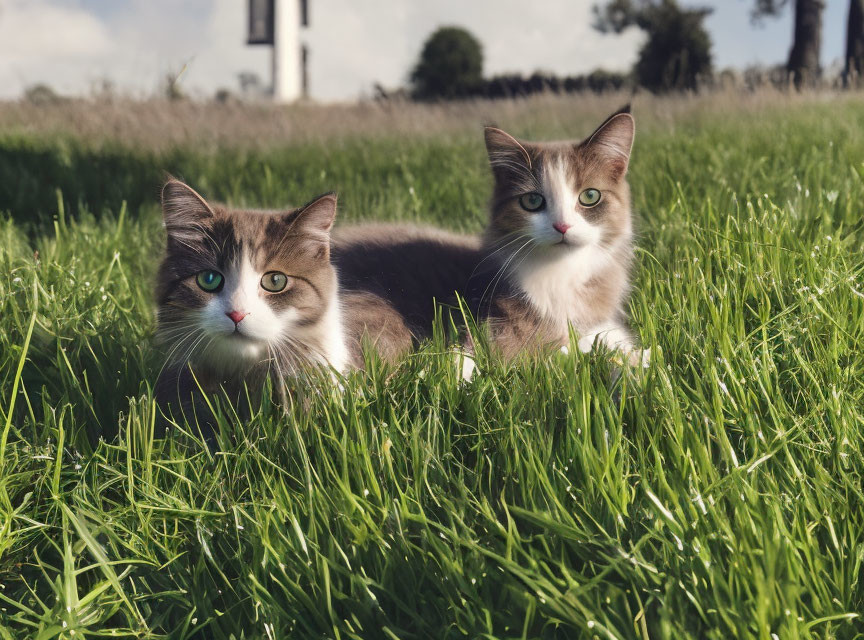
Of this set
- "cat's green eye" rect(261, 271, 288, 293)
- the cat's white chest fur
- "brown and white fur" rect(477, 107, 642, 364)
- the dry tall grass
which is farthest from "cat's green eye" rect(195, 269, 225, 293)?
the dry tall grass

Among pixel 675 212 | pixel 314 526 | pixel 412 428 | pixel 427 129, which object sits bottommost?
pixel 314 526

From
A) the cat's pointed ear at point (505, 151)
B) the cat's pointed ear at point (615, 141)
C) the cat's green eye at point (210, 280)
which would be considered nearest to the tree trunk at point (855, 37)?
Result: the cat's pointed ear at point (615, 141)

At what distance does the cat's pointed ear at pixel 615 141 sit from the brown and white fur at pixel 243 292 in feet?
3.53

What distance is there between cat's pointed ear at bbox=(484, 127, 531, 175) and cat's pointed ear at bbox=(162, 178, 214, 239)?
1.11m

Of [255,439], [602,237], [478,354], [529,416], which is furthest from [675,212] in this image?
[255,439]

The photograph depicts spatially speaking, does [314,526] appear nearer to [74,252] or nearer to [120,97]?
[74,252]

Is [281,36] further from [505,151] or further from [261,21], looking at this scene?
[505,151]

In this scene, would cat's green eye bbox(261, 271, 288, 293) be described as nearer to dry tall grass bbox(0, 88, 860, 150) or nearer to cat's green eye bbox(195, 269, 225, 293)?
cat's green eye bbox(195, 269, 225, 293)

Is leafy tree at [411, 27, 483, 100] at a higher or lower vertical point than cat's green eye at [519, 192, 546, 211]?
higher

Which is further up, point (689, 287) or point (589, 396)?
point (689, 287)

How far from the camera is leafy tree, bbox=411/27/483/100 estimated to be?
23344mm

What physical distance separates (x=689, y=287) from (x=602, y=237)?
0.36 m

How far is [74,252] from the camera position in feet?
13.4

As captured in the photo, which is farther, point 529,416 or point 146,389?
point 146,389
